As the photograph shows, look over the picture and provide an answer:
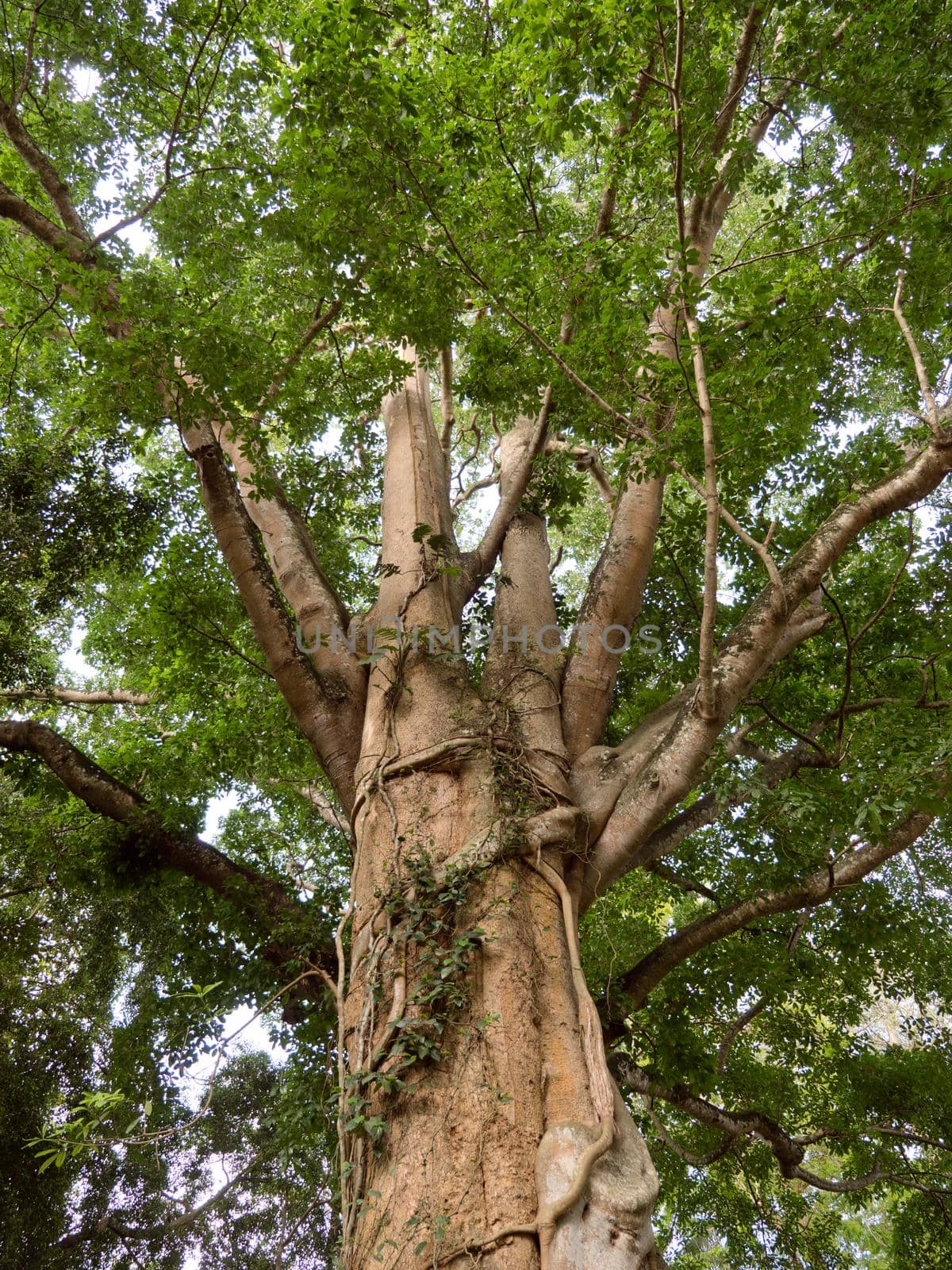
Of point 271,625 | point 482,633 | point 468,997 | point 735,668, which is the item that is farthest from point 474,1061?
point 482,633

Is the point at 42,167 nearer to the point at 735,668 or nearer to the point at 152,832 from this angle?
the point at 152,832

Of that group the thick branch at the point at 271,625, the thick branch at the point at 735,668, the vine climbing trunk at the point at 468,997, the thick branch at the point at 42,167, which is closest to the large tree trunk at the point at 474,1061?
the vine climbing trunk at the point at 468,997

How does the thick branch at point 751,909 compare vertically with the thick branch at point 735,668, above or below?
below

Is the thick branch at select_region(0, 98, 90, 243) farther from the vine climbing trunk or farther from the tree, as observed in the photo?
the vine climbing trunk

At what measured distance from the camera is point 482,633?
5883mm

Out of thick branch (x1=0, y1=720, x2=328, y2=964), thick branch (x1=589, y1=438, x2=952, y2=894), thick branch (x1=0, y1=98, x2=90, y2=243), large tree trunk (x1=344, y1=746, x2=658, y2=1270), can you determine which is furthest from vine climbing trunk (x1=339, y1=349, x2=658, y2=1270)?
thick branch (x1=0, y1=98, x2=90, y2=243)

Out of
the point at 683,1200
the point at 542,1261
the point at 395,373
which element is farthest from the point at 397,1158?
the point at 683,1200

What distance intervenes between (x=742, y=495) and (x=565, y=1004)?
411 cm

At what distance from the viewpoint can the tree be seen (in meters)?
3.07

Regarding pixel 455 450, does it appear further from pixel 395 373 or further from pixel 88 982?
pixel 88 982

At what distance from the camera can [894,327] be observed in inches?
194

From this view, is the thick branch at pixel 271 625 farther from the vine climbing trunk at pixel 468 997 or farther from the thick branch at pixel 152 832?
the thick branch at pixel 152 832

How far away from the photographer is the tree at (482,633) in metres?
3.07

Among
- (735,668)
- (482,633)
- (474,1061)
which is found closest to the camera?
(474,1061)
